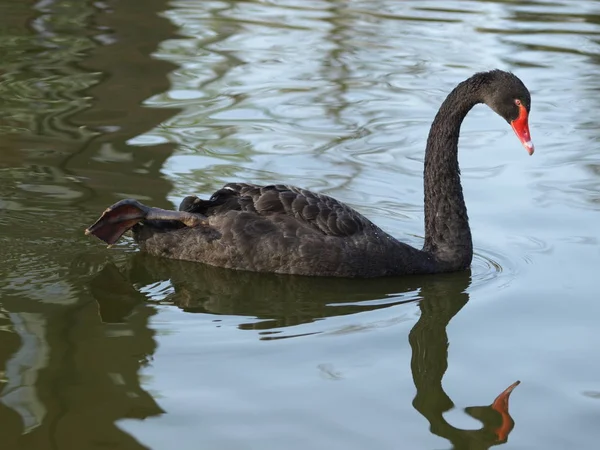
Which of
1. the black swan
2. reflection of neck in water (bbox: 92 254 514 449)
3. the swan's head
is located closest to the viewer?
reflection of neck in water (bbox: 92 254 514 449)

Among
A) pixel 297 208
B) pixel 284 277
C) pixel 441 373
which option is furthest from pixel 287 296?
pixel 441 373

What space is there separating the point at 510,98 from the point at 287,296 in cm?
157

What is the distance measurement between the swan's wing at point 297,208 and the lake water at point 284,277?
0.29 meters

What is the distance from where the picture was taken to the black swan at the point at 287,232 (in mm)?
5980

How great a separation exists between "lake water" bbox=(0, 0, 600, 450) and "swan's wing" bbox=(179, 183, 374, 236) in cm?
29

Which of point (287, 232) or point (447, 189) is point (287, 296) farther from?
point (447, 189)

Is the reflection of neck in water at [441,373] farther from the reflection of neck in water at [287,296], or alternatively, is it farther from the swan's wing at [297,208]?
the swan's wing at [297,208]

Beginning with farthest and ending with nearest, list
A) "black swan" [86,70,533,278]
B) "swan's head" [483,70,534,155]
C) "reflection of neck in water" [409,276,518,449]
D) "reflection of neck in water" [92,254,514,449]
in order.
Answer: "swan's head" [483,70,534,155]
"black swan" [86,70,533,278]
"reflection of neck in water" [92,254,514,449]
"reflection of neck in water" [409,276,518,449]

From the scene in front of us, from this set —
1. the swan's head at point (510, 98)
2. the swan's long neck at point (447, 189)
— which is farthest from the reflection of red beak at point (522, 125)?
the swan's long neck at point (447, 189)

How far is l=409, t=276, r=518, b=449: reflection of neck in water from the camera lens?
4.34m

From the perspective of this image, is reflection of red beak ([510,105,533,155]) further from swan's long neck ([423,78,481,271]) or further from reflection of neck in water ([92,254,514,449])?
reflection of neck in water ([92,254,514,449])

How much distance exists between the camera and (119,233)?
236 inches

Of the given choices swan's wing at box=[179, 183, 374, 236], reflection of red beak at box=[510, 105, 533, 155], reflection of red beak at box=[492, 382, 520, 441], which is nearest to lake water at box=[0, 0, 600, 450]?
reflection of red beak at box=[492, 382, 520, 441]

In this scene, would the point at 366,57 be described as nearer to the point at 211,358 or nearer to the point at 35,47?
the point at 35,47
